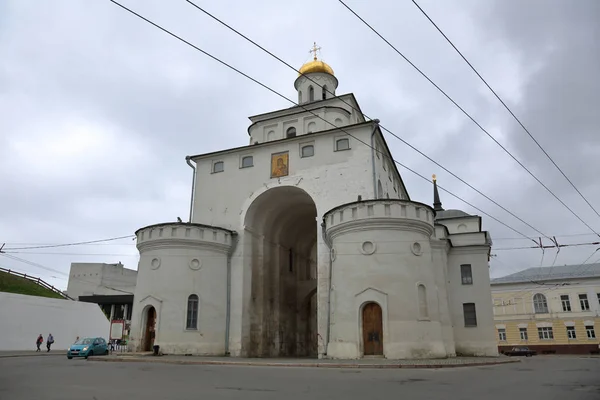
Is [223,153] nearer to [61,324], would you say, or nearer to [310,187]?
[310,187]

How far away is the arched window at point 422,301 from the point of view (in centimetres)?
1927

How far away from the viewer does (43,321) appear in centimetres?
3281

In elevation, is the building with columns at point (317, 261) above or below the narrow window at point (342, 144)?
below

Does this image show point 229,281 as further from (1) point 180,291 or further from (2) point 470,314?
(2) point 470,314

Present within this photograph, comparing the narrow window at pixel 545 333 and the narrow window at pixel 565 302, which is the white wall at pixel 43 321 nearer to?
Result: the narrow window at pixel 545 333

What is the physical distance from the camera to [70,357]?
21.3 m

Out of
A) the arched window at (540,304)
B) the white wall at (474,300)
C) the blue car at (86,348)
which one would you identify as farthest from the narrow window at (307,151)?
the arched window at (540,304)

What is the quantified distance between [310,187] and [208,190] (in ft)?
22.0

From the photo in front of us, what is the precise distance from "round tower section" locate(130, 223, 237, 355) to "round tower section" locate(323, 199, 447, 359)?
6.62m

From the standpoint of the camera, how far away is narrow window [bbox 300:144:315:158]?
25.6 metres

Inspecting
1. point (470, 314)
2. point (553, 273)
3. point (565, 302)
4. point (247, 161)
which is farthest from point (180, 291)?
point (553, 273)

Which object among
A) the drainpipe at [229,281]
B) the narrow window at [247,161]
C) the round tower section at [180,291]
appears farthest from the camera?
the narrow window at [247,161]

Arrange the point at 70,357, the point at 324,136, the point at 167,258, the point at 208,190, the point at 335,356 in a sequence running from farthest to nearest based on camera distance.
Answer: the point at 208,190
the point at 324,136
the point at 167,258
the point at 70,357
the point at 335,356

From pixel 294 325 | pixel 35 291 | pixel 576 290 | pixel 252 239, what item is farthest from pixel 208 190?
pixel 576 290
